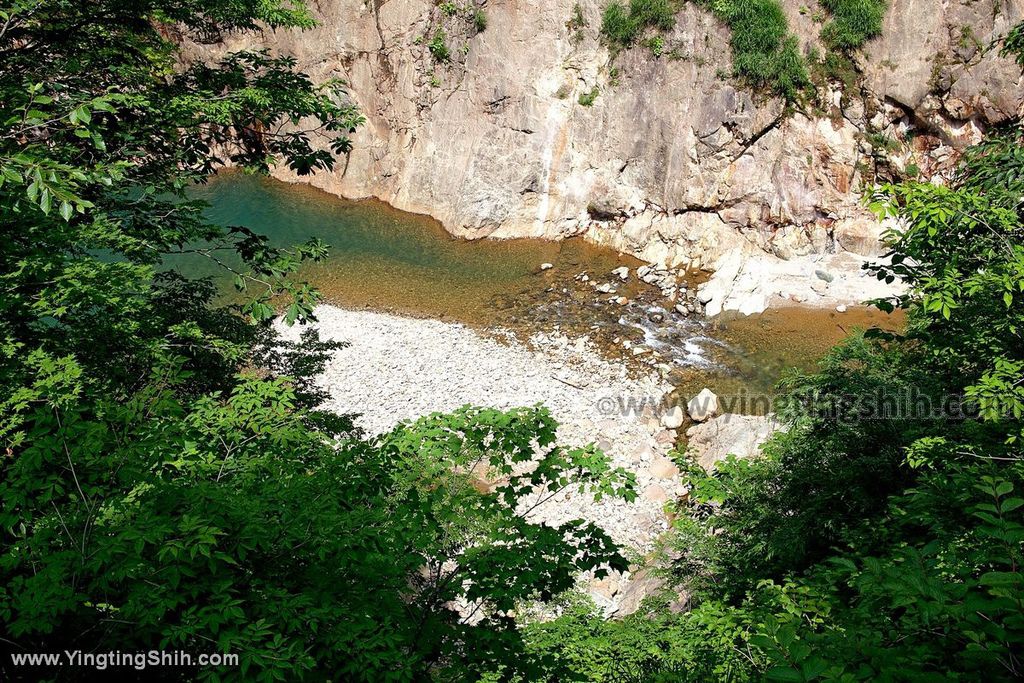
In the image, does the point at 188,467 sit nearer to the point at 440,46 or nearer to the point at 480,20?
the point at 480,20

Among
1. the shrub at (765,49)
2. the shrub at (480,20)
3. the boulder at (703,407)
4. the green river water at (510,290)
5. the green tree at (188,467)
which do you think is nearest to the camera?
the green tree at (188,467)

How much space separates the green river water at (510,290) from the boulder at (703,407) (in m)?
0.60

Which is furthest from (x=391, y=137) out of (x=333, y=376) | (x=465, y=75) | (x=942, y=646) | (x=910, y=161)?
(x=942, y=646)

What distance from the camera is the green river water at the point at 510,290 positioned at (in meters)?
17.1

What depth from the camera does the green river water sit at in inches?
672

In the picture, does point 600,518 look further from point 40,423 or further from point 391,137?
point 391,137

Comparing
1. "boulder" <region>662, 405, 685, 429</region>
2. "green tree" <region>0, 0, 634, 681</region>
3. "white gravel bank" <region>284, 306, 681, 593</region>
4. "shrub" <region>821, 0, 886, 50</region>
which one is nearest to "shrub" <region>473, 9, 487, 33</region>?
"shrub" <region>821, 0, 886, 50</region>

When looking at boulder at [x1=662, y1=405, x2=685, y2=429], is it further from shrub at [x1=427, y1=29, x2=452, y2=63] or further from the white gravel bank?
shrub at [x1=427, y1=29, x2=452, y2=63]

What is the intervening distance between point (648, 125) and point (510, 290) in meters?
7.91

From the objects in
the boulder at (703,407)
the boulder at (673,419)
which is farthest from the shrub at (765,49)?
the boulder at (673,419)

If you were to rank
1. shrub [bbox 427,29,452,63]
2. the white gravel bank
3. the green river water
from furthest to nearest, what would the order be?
shrub [bbox 427,29,452,63], the green river water, the white gravel bank

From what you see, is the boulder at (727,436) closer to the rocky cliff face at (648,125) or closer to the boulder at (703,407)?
the boulder at (703,407)

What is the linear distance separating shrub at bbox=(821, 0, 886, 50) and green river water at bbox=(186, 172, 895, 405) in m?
9.30

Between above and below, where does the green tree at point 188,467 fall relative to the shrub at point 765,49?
below
